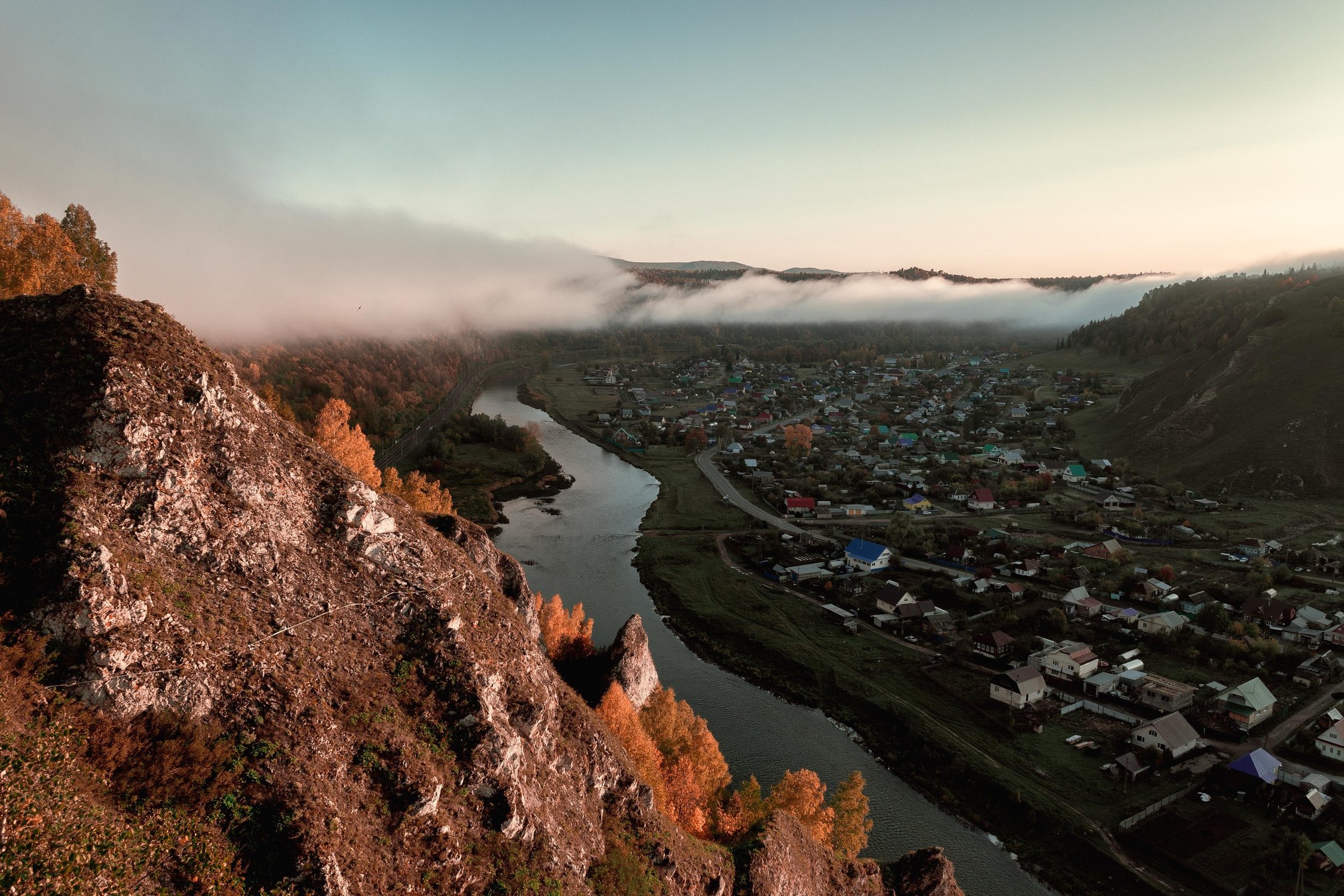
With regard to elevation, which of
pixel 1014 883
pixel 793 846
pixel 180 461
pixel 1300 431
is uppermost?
pixel 180 461

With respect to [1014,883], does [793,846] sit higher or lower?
higher

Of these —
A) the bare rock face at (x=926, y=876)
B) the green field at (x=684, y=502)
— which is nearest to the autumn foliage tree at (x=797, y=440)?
the green field at (x=684, y=502)

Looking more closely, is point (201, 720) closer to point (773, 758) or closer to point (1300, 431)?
point (773, 758)

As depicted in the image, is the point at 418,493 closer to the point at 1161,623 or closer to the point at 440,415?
the point at 1161,623

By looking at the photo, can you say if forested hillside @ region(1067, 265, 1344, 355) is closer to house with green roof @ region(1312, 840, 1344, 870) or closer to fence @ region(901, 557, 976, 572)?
fence @ region(901, 557, 976, 572)

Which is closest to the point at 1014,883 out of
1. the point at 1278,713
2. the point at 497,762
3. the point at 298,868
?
the point at 1278,713

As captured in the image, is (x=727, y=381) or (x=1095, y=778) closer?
(x=1095, y=778)
